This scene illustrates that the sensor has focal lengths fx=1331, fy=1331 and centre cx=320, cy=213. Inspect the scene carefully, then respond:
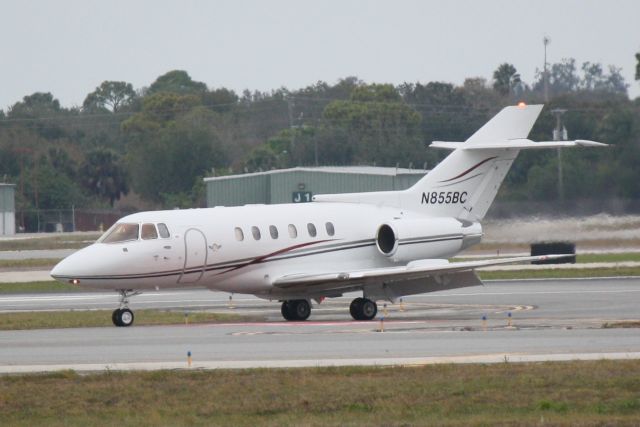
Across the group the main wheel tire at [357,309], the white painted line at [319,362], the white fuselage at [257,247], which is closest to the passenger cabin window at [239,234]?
the white fuselage at [257,247]

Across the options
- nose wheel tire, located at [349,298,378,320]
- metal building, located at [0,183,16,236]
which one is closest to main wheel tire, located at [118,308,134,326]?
nose wheel tire, located at [349,298,378,320]

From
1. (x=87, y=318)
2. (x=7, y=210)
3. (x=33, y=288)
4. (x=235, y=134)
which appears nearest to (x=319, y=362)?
(x=87, y=318)

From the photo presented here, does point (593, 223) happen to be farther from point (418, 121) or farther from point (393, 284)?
point (418, 121)

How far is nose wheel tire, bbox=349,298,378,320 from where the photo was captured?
1212 inches

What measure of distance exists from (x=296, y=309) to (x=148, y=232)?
418 cm

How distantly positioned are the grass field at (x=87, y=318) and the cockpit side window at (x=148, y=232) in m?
2.12

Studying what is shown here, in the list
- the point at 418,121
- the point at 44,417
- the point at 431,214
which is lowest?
the point at 44,417

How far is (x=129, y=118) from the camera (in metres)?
128

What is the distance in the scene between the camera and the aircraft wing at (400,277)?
30.4 m

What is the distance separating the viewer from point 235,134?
124688 mm

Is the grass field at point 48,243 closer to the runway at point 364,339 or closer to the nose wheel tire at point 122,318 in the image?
the runway at point 364,339

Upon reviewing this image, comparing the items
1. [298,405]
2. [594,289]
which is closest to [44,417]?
[298,405]

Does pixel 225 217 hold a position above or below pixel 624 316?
above

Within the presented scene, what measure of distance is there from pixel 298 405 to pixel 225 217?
47.5 feet
